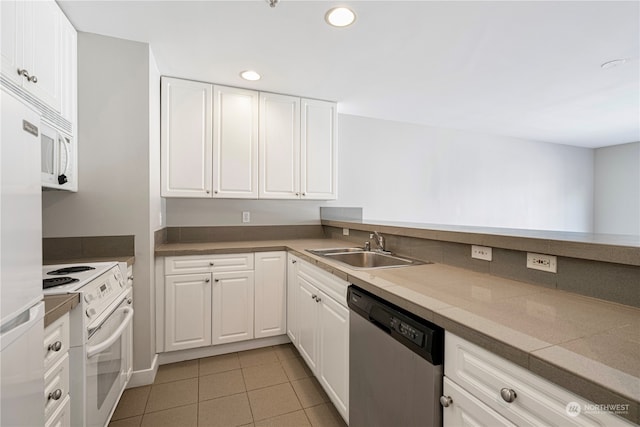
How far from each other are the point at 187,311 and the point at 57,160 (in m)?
1.32

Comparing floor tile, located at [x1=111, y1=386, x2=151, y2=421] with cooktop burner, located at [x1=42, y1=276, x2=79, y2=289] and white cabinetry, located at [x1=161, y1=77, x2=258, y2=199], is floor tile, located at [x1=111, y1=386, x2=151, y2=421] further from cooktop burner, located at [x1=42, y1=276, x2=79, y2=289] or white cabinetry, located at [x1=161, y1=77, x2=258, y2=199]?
white cabinetry, located at [x1=161, y1=77, x2=258, y2=199]

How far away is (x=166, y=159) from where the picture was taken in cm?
236

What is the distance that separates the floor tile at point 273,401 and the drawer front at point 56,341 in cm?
108

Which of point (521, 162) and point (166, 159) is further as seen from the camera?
point (521, 162)

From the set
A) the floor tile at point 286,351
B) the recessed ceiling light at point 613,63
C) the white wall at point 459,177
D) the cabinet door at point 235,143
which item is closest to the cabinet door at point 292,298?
the floor tile at point 286,351

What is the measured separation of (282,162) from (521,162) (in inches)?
162

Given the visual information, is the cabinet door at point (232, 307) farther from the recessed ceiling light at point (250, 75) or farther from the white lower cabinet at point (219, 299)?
the recessed ceiling light at point (250, 75)

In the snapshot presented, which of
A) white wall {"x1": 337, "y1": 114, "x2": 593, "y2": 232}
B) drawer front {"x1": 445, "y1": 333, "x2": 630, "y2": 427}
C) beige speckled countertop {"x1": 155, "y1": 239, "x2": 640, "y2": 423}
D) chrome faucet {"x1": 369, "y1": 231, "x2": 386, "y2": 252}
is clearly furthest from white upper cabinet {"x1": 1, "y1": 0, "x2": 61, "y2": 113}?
white wall {"x1": 337, "y1": 114, "x2": 593, "y2": 232}

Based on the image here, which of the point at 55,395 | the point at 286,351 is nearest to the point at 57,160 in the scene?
the point at 55,395

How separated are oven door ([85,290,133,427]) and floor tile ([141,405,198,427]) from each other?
220 mm

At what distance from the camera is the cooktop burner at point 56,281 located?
1265mm

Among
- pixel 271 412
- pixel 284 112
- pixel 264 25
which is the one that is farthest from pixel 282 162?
pixel 271 412

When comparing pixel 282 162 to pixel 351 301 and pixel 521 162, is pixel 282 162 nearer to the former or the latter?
pixel 351 301

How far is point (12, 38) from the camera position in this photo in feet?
4.07
